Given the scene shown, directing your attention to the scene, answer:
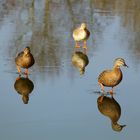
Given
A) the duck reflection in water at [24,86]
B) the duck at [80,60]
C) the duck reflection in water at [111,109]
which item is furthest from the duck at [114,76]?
the duck at [80,60]

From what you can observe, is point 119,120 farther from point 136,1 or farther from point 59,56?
point 136,1

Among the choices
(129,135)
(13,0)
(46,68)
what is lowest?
(129,135)

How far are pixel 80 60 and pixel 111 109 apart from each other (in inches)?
153

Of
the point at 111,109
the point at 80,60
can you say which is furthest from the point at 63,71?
the point at 111,109

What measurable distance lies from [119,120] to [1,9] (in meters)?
12.3

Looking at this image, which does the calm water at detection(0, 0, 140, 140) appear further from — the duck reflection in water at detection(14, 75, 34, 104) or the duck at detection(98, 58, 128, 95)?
the duck at detection(98, 58, 128, 95)

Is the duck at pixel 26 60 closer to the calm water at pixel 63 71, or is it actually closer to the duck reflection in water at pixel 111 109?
the calm water at pixel 63 71

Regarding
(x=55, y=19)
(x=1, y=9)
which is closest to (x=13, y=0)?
(x=1, y=9)

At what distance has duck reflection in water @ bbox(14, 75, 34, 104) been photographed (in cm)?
1095

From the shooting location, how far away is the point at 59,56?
1445cm

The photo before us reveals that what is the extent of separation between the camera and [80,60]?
46.5 feet

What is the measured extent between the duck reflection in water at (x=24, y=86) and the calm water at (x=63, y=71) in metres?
0.08

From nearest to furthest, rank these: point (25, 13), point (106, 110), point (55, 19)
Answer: point (106, 110) < point (55, 19) < point (25, 13)

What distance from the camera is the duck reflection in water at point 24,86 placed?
431 inches
